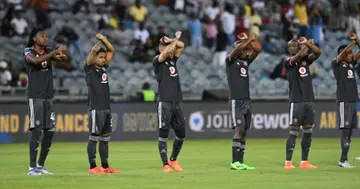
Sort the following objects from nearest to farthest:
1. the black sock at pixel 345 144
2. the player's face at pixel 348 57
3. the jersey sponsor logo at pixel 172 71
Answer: the jersey sponsor logo at pixel 172 71 < the black sock at pixel 345 144 < the player's face at pixel 348 57

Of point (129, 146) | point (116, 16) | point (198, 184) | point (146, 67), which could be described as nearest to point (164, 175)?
point (198, 184)

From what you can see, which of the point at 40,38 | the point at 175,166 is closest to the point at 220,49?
the point at 175,166

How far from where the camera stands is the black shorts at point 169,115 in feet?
61.4

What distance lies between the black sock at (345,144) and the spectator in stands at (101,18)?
16.1 meters

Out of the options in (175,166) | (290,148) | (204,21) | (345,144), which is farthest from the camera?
(204,21)

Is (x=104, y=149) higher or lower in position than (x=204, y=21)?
lower

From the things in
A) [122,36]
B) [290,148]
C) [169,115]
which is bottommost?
[290,148]

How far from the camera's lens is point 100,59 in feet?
60.1

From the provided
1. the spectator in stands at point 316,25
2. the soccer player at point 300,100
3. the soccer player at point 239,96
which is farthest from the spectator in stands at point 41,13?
the soccer player at point 300,100

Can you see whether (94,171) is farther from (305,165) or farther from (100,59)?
(305,165)

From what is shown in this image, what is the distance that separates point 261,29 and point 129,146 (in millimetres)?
12771

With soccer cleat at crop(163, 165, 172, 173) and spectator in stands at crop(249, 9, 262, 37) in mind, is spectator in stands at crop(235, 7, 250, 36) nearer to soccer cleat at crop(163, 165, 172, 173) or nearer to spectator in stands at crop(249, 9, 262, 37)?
spectator in stands at crop(249, 9, 262, 37)

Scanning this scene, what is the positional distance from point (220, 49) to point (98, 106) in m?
17.4

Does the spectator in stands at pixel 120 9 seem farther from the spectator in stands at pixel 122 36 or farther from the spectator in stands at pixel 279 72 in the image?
the spectator in stands at pixel 279 72
